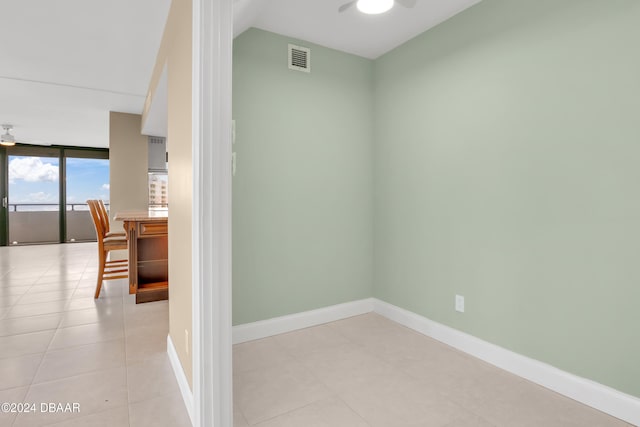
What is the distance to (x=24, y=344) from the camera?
103 inches

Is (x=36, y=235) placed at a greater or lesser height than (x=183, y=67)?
lesser

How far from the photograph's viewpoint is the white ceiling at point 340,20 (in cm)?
246

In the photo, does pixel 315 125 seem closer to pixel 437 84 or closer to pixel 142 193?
pixel 437 84

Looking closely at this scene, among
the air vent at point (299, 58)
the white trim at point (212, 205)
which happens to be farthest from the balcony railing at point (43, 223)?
the white trim at point (212, 205)

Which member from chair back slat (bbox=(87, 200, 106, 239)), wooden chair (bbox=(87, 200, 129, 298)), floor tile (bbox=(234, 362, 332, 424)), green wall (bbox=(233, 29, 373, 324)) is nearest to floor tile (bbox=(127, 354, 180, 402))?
floor tile (bbox=(234, 362, 332, 424))

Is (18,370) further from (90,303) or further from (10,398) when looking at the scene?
(90,303)

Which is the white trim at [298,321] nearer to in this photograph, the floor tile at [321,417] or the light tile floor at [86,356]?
the light tile floor at [86,356]

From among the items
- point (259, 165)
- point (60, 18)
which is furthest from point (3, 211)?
point (259, 165)

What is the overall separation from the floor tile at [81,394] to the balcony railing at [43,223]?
8021 millimetres

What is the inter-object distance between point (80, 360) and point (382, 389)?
6.85ft

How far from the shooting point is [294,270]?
3.04 metres

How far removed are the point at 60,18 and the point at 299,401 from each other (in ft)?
11.0

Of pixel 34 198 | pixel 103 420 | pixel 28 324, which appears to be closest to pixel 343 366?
pixel 103 420

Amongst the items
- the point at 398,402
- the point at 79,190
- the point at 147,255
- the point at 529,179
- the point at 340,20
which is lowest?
the point at 398,402
